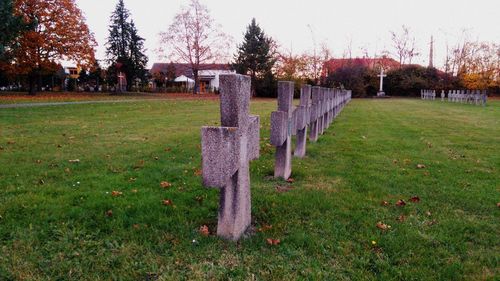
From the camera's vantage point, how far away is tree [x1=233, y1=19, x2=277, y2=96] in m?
48.4

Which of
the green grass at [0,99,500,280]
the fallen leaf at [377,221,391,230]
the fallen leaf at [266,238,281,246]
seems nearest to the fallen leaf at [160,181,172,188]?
the green grass at [0,99,500,280]

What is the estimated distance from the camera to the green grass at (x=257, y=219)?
300 cm

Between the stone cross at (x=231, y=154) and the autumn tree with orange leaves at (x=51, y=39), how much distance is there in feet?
113

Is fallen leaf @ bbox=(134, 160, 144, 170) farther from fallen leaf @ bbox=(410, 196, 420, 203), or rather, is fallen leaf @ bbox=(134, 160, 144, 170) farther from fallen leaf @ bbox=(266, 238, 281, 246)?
fallen leaf @ bbox=(410, 196, 420, 203)

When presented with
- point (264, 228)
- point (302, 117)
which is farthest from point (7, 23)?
point (264, 228)

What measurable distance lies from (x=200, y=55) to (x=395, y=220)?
149ft

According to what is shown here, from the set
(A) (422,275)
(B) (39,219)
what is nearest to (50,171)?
(B) (39,219)

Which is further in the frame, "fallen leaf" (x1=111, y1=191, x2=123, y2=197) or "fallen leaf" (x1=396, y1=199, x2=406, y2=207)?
"fallen leaf" (x1=111, y1=191, x2=123, y2=197)

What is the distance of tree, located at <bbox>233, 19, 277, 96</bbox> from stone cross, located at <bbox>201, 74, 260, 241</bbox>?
44945 mm

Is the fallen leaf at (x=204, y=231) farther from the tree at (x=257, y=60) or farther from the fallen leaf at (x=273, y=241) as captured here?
the tree at (x=257, y=60)

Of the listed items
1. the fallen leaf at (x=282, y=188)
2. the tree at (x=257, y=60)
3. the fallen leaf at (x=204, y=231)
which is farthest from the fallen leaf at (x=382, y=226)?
the tree at (x=257, y=60)

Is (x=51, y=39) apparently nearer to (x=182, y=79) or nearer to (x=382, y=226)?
(x=382, y=226)

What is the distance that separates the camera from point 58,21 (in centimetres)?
3416

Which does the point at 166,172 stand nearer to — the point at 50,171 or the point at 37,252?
the point at 50,171
